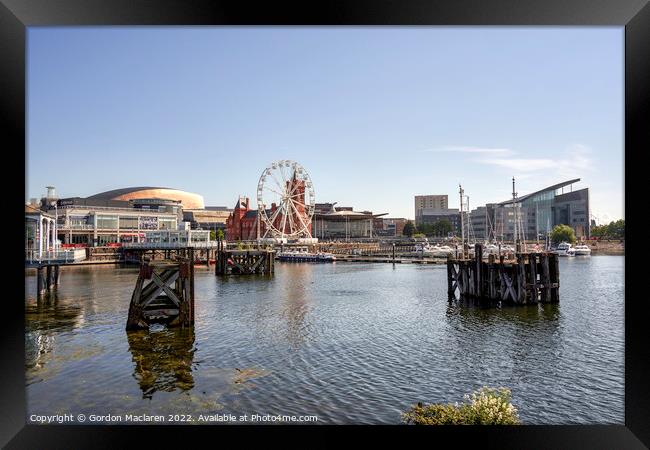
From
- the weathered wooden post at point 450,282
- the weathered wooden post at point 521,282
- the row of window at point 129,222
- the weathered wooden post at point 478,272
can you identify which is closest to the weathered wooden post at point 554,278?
the weathered wooden post at point 521,282

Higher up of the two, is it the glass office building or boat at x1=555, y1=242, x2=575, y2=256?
the glass office building

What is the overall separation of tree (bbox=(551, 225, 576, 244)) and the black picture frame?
78435mm

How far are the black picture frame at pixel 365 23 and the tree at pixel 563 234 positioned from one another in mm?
78435

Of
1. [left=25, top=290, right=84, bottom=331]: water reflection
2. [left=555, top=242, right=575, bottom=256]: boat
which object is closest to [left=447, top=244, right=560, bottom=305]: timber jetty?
[left=25, top=290, right=84, bottom=331]: water reflection

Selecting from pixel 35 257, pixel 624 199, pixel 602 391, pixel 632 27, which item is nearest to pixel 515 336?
pixel 602 391

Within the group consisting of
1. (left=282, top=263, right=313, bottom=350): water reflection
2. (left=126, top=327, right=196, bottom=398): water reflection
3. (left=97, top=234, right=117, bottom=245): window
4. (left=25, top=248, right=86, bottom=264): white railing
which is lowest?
(left=282, top=263, right=313, bottom=350): water reflection

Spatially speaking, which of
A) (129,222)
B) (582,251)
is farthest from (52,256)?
(582,251)

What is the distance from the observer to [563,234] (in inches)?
3118

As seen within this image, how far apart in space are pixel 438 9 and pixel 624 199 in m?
4.79

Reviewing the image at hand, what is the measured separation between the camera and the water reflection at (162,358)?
1187 centimetres

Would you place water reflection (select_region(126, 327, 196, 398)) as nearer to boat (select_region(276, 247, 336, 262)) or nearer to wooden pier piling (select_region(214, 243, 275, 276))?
wooden pier piling (select_region(214, 243, 275, 276))

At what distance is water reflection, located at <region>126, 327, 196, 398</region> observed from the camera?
38.9 feet

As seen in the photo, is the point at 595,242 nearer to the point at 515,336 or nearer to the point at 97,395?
the point at 515,336

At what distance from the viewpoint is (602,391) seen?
38.4 ft
